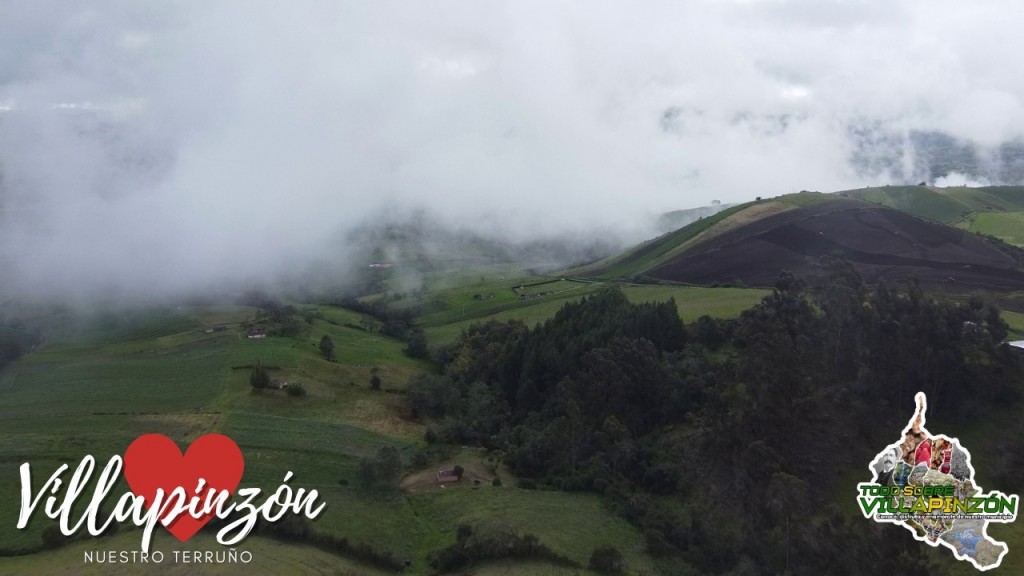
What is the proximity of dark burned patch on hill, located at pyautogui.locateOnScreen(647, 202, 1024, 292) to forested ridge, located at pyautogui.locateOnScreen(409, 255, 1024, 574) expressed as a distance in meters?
53.2

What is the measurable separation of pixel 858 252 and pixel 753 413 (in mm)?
111086

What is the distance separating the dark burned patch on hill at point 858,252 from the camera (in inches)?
5202

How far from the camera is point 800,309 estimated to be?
7962cm

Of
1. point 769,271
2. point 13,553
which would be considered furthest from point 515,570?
point 769,271

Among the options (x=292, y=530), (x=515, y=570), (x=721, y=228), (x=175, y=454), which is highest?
(x=721, y=228)

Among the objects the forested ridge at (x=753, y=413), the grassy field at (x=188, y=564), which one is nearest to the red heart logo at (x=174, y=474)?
the grassy field at (x=188, y=564)

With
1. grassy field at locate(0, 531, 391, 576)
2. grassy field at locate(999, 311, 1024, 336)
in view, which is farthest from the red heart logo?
grassy field at locate(999, 311, 1024, 336)

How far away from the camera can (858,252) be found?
14912cm

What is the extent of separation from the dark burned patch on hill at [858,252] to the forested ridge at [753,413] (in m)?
53.2

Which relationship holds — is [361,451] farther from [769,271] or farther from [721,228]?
[721,228]

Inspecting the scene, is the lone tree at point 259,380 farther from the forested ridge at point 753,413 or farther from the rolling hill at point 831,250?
the rolling hill at point 831,250

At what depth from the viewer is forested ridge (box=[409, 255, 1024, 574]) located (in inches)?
1997

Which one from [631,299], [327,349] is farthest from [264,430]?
[631,299]

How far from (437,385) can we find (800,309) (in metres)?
52.7
